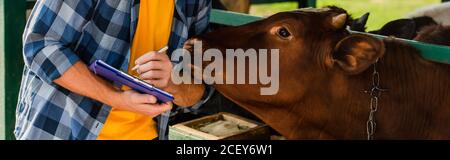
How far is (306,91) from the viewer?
9.32 feet

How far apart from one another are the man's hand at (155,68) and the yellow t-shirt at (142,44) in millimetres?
194

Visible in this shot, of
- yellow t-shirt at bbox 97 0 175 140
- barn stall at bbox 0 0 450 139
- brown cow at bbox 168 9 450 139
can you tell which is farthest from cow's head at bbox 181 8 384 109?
barn stall at bbox 0 0 450 139

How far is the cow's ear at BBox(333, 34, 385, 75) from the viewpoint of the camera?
8.53ft

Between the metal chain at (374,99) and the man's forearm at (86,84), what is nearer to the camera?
the man's forearm at (86,84)

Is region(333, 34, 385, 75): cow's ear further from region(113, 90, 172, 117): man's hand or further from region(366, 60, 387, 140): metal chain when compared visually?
region(113, 90, 172, 117): man's hand

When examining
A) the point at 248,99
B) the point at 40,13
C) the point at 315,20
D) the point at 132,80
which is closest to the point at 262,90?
the point at 248,99

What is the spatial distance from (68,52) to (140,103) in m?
0.29

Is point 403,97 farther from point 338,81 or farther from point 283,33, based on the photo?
point 283,33

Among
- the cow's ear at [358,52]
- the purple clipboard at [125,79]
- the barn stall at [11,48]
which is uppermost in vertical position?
the cow's ear at [358,52]

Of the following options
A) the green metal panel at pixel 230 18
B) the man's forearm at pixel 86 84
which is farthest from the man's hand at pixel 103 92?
the green metal panel at pixel 230 18

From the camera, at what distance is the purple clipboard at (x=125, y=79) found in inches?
94.4

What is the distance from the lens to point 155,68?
98.6 inches

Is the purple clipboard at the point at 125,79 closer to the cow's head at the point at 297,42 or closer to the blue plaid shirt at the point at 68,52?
the blue plaid shirt at the point at 68,52
